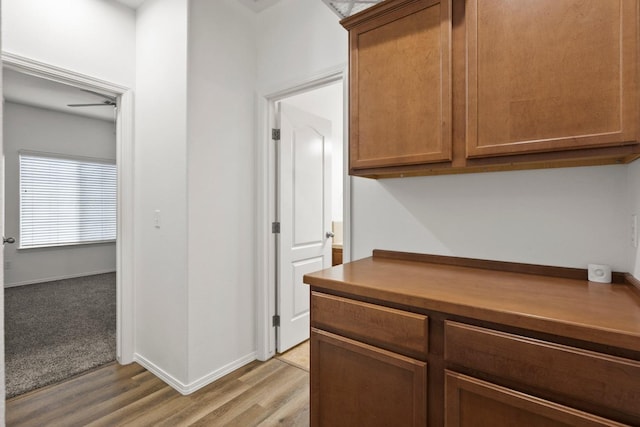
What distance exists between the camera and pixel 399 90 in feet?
4.69

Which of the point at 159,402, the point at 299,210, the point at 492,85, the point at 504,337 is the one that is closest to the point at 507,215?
the point at 492,85

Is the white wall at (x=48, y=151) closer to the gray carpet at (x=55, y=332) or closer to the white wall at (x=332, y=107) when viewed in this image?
the gray carpet at (x=55, y=332)

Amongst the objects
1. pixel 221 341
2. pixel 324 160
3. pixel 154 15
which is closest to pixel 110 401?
pixel 221 341

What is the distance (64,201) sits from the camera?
16.7 feet

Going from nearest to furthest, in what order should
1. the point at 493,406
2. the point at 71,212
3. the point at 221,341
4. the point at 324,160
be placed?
1. the point at 493,406
2. the point at 221,341
3. the point at 324,160
4. the point at 71,212

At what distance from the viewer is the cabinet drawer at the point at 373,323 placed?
1.08 metres

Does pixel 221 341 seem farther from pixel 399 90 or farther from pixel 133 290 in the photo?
pixel 399 90

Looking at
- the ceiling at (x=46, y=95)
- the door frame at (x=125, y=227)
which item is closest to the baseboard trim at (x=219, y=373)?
the door frame at (x=125, y=227)

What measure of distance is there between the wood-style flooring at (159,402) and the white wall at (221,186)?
0.62ft

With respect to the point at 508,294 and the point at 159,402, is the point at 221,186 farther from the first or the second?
the point at 508,294

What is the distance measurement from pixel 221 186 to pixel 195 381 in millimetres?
1333

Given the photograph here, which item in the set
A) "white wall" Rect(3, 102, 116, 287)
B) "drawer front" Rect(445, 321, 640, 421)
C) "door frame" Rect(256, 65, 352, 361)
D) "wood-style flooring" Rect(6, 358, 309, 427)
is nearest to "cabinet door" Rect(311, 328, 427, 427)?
"drawer front" Rect(445, 321, 640, 421)

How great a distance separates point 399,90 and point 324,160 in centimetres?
158

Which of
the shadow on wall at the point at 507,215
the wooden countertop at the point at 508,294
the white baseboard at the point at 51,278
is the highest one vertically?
the shadow on wall at the point at 507,215
